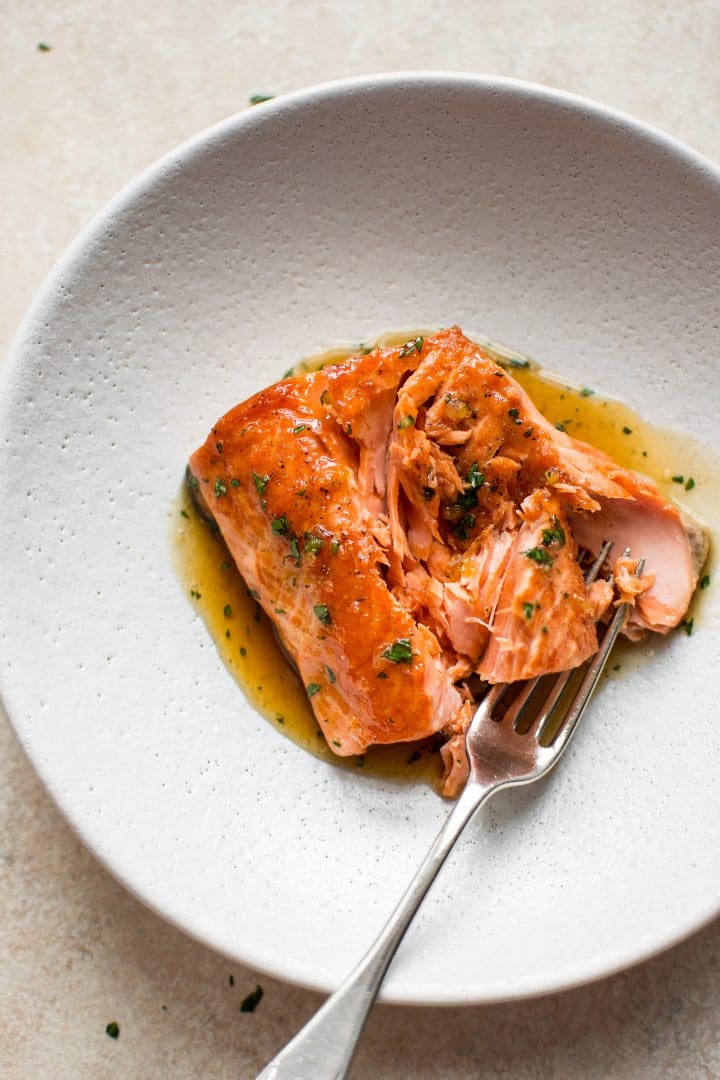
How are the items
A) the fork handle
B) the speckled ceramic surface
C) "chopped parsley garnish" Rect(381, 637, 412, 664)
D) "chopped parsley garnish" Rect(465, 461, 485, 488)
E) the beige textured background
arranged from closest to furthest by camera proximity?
the fork handle, "chopped parsley garnish" Rect(381, 637, 412, 664), the speckled ceramic surface, "chopped parsley garnish" Rect(465, 461, 485, 488), the beige textured background

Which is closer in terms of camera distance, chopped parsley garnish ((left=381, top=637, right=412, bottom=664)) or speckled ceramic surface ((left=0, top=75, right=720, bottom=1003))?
chopped parsley garnish ((left=381, top=637, right=412, bottom=664))

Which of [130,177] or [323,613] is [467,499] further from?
[130,177]

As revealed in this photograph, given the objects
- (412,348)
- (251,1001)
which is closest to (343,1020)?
(251,1001)

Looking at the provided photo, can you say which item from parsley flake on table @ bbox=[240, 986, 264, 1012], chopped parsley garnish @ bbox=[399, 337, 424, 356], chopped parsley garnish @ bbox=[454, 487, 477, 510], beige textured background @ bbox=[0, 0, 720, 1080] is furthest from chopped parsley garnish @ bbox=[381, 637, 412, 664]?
parsley flake on table @ bbox=[240, 986, 264, 1012]

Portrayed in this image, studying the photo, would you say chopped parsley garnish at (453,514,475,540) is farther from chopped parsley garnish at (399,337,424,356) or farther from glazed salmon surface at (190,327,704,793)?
chopped parsley garnish at (399,337,424,356)

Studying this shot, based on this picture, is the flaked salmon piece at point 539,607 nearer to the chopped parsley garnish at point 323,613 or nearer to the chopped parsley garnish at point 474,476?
the chopped parsley garnish at point 474,476

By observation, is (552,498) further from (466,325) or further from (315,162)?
(315,162)
